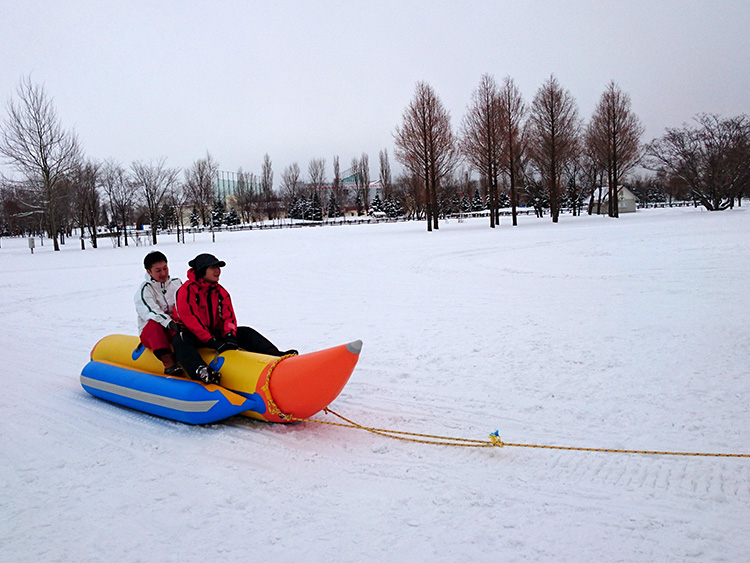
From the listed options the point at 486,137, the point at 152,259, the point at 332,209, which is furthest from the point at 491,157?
the point at 332,209

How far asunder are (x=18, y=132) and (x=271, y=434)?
34.2 metres

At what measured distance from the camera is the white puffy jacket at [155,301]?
4.71 metres

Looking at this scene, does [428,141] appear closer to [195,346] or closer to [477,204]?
[195,346]

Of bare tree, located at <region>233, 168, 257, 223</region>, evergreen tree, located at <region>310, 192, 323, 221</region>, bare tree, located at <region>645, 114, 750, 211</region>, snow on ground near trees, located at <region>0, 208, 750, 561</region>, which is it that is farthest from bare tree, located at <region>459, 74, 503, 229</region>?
bare tree, located at <region>233, 168, 257, 223</region>

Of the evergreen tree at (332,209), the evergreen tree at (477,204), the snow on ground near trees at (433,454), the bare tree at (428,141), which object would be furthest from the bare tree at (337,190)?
the snow on ground near trees at (433,454)

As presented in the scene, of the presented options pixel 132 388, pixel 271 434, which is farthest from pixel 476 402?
pixel 132 388

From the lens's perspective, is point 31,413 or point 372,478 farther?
point 31,413

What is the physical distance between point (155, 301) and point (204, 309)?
0.62 metres

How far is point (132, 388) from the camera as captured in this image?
4.61m

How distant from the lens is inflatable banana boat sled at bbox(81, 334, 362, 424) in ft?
12.9

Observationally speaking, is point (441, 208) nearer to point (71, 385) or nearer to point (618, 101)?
point (618, 101)

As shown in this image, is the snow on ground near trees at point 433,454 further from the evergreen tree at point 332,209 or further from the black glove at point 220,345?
the evergreen tree at point 332,209

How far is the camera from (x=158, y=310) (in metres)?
4.75

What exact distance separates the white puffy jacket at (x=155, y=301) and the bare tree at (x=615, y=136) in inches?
1532
